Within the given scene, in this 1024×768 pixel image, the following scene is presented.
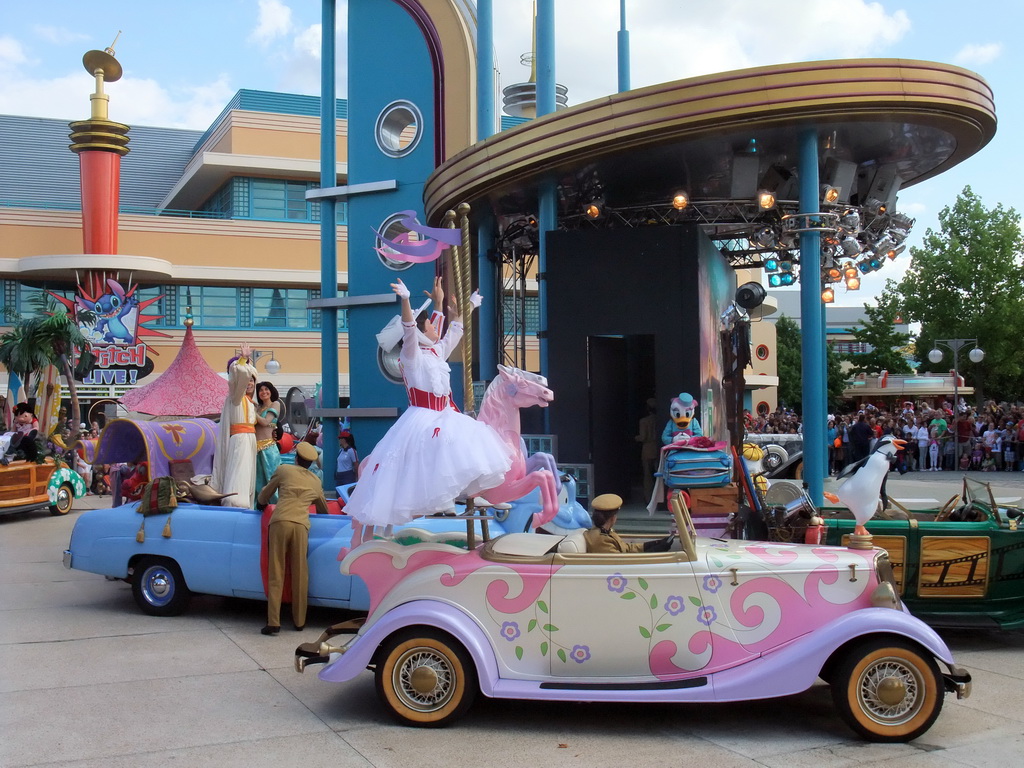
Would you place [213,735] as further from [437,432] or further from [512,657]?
[437,432]

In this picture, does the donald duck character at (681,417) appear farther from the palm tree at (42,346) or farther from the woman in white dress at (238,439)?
the palm tree at (42,346)

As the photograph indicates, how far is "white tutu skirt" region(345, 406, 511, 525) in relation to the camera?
5570mm

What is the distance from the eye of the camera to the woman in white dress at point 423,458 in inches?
220

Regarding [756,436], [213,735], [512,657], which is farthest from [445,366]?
[756,436]

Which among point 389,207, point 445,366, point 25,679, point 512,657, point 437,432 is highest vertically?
point 389,207

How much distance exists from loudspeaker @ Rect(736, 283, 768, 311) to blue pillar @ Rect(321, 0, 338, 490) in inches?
306

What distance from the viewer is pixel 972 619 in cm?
712

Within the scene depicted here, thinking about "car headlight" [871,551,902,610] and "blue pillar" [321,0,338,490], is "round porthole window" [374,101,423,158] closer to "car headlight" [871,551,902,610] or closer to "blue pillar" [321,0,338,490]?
"blue pillar" [321,0,338,490]

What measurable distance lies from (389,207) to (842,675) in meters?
14.8

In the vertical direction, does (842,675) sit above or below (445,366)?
below

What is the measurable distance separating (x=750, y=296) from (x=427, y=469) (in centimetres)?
1213

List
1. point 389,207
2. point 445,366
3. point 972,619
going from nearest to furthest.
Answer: point 445,366 < point 972,619 < point 389,207

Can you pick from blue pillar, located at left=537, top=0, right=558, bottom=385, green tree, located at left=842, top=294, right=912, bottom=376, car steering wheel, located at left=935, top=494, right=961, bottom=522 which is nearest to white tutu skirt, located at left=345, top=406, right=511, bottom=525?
car steering wheel, located at left=935, top=494, right=961, bottom=522

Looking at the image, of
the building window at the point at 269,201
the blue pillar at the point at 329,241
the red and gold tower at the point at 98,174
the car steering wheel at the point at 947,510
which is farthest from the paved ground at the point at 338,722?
the building window at the point at 269,201
